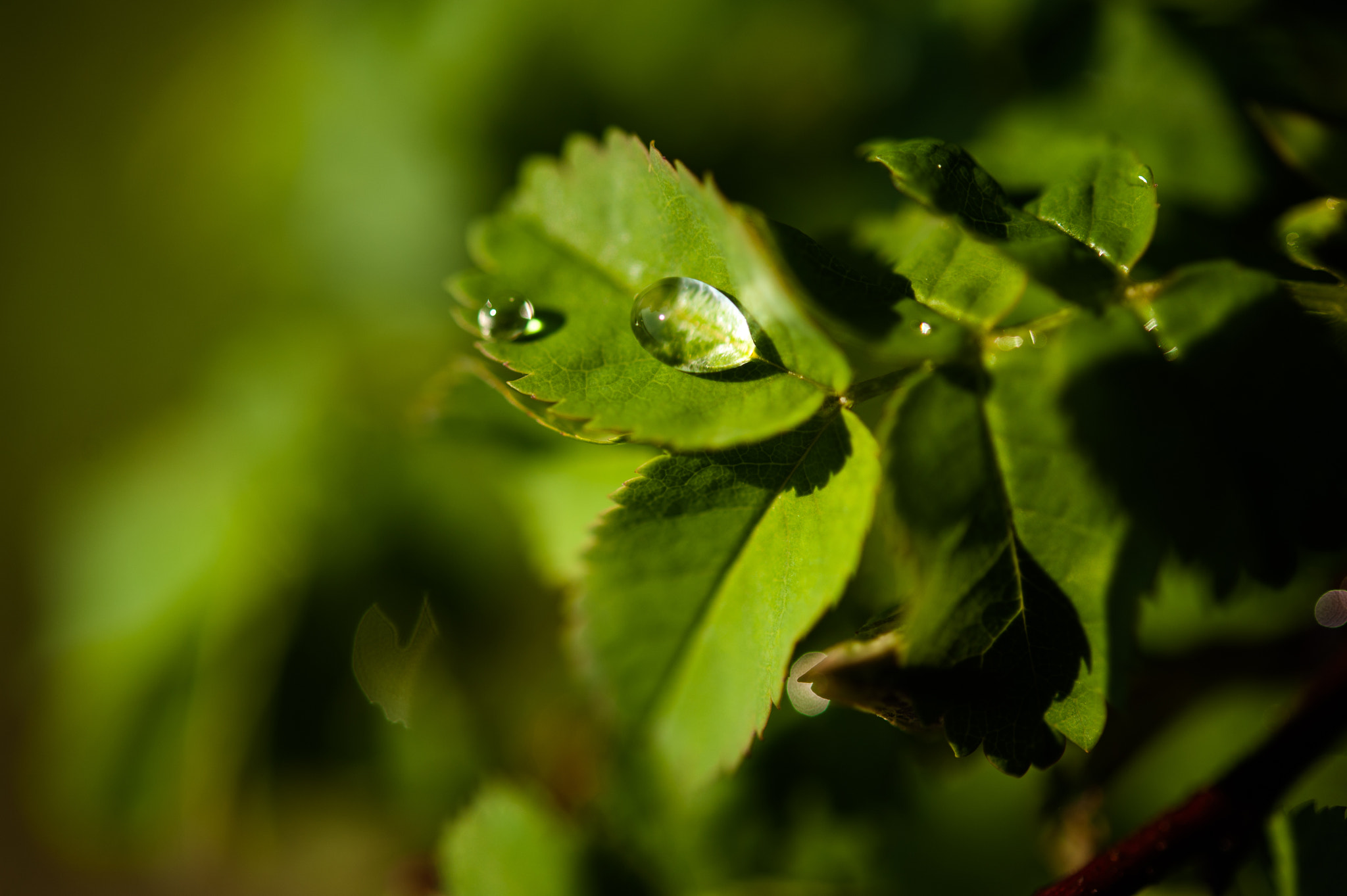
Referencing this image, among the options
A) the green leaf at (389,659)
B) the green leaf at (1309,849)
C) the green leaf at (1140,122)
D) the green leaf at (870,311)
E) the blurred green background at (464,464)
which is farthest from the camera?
the green leaf at (389,659)

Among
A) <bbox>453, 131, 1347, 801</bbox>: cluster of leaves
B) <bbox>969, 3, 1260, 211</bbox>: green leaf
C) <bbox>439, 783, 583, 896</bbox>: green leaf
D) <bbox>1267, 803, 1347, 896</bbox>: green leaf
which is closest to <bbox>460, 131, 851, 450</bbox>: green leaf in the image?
<bbox>453, 131, 1347, 801</bbox>: cluster of leaves

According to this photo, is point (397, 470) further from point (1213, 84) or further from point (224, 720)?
point (1213, 84)

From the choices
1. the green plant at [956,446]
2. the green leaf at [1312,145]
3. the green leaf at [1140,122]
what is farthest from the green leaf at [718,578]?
the green leaf at [1312,145]

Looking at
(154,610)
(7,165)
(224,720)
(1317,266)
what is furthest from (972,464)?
(7,165)

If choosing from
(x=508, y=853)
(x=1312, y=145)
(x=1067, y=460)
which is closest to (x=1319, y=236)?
(x=1312, y=145)

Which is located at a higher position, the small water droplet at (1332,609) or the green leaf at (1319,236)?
the green leaf at (1319,236)

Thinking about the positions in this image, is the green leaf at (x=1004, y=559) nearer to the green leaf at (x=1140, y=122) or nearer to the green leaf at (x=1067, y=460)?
the green leaf at (x=1067, y=460)

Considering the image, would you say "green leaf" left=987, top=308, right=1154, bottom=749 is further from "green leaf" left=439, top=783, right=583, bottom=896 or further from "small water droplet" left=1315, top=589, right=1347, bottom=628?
"green leaf" left=439, top=783, right=583, bottom=896
